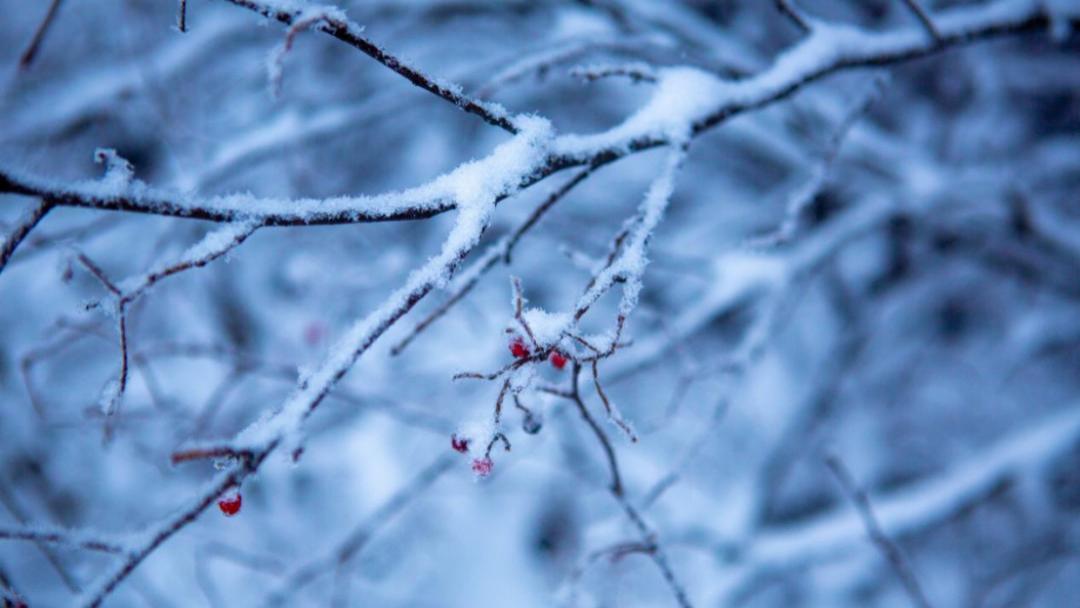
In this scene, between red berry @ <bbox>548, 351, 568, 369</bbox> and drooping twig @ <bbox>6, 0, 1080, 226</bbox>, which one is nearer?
drooping twig @ <bbox>6, 0, 1080, 226</bbox>

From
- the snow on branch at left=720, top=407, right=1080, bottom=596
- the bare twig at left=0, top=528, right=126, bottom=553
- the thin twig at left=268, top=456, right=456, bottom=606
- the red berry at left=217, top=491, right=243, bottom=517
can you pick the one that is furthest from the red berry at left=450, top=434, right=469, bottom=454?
the snow on branch at left=720, top=407, right=1080, bottom=596

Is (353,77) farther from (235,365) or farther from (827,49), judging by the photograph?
Result: (827,49)

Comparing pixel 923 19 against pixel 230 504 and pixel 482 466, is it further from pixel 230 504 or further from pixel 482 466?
pixel 230 504

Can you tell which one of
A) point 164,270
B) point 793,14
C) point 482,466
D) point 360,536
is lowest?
point 482,466

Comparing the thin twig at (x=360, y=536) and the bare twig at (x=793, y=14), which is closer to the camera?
the bare twig at (x=793, y=14)

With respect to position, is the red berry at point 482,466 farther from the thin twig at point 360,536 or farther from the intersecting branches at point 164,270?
the thin twig at point 360,536

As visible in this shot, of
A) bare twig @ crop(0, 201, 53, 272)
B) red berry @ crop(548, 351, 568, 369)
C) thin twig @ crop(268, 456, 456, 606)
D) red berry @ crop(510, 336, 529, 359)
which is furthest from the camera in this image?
thin twig @ crop(268, 456, 456, 606)

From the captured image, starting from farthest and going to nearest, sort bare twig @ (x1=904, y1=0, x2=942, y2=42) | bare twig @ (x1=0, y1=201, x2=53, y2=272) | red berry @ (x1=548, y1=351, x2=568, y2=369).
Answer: bare twig @ (x1=904, y1=0, x2=942, y2=42) → red berry @ (x1=548, y1=351, x2=568, y2=369) → bare twig @ (x1=0, y1=201, x2=53, y2=272)

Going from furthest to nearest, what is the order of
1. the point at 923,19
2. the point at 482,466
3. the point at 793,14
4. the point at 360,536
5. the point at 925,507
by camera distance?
the point at 925,507 → the point at 360,536 → the point at 923,19 → the point at 793,14 → the point at 482,466

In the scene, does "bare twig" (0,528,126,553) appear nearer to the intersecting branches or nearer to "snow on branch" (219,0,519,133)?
the intersecting branches

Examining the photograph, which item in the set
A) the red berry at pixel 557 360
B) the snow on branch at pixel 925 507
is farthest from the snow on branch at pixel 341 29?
the snow on branch at pixel 925 507

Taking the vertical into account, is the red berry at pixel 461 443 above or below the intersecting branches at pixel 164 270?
below

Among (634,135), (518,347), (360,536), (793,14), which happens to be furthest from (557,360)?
(360,536)

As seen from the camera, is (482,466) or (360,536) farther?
(360,536)
